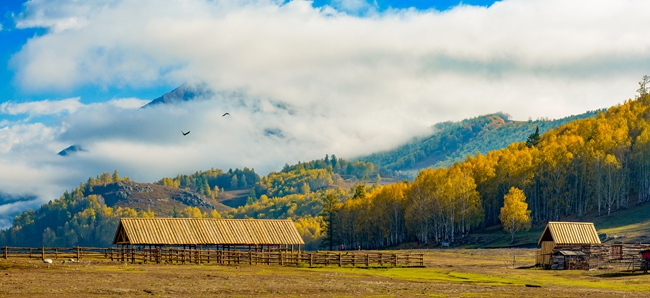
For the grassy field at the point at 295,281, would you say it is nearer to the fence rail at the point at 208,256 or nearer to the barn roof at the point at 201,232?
the fence rail at the point at 208,256

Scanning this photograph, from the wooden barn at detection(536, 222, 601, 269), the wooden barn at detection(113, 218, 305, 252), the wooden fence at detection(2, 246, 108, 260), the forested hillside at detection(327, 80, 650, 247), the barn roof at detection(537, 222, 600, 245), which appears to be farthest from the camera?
the forested hillside at detection(327, 80, 650, 247)

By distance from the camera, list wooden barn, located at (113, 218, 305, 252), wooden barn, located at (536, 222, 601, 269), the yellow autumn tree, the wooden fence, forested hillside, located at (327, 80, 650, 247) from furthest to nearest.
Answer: forested hillside, located at (327, 80, 650, 247) → the yellow autumn tree → wooden barn, located at (113, 218, 305, 252) → wooden barn, located at (536, 222, 601, 269) → the wooden fence

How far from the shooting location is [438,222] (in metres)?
171

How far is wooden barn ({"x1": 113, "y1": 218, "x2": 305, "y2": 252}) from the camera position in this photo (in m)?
88.1

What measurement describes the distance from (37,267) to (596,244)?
61.1 meters

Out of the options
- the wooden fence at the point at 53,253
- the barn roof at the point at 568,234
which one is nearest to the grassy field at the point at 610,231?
the barn roof at the point at 568,234

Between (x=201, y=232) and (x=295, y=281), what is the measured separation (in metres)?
31.8

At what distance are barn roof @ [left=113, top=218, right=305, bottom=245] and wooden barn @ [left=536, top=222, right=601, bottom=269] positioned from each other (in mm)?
28905

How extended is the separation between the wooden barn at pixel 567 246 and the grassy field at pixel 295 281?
3.24 metres

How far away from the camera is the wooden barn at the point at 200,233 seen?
8806cm

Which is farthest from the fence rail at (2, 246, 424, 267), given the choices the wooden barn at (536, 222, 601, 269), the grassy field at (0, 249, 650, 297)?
the wooden barn at (536, 222, 601, 269)

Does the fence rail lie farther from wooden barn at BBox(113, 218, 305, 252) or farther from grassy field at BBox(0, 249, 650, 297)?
grassy field at BBox(0, 249, 650, 297)

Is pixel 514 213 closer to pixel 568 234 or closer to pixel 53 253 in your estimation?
pixel 568 234

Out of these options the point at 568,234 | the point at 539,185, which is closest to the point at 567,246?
the point at 568,234
